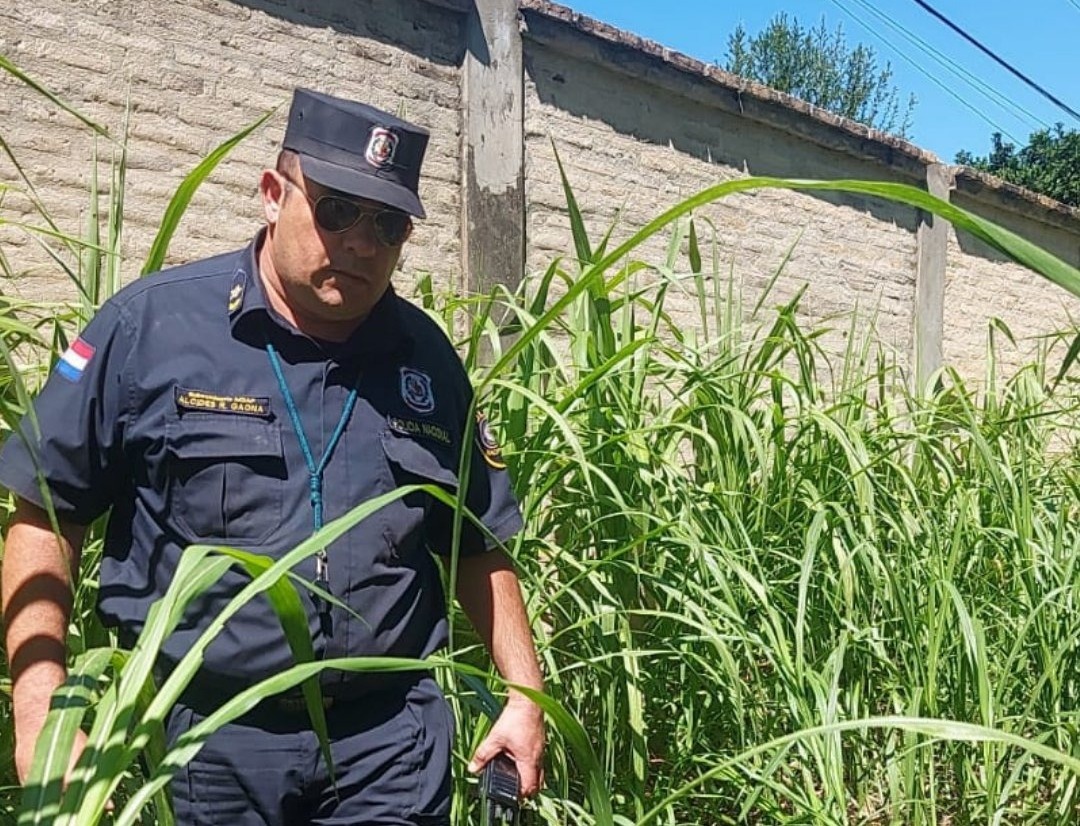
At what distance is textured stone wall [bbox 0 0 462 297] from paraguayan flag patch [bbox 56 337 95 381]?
54.9 inches

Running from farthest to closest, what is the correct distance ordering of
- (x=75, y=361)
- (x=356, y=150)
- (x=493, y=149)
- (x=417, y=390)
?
(x=493, y=149) < (x=417, y=390) < (x=356, y=150) < (x=75, y=361)

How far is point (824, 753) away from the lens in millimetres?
1755

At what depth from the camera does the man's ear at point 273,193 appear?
161 centimetres

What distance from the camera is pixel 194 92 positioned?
11.1 ft

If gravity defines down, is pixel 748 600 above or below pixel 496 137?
below

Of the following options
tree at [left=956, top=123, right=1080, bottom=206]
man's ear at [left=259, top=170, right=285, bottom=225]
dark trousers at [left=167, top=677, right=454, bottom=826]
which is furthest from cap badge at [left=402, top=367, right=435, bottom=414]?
tree at [left=956, top=123, right=1080, bottom=206]

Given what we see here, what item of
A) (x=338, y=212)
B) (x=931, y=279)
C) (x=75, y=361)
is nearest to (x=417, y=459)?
(x=338, y=212)

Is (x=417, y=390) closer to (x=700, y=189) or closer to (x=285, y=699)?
(x=285, y=699)

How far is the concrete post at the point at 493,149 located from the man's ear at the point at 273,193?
2368 mm

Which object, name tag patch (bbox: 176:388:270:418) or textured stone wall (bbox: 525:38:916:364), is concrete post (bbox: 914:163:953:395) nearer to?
textured stone wall (bbox: 525:38:916:364)

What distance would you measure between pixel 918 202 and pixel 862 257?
18.8 ft

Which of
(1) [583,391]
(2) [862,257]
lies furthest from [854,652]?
(2) [862,257]

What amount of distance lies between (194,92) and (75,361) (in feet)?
7.08

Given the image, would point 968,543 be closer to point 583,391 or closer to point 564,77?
point 583,391
